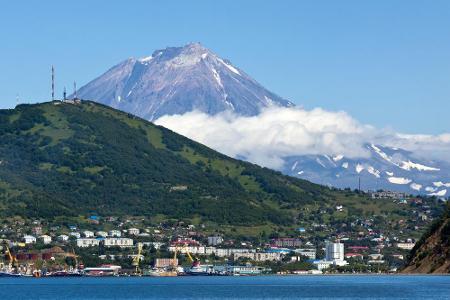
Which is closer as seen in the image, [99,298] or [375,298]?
[375,298]

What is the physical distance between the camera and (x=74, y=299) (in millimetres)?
195750

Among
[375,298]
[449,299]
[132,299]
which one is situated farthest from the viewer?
[132,299]

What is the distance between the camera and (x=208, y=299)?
190375 millimetres

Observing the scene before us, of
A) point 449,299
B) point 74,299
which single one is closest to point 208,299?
point 74,299

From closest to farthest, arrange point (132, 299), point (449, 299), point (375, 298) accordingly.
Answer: point (449, 299)
point (375, 298)
point (132, 299)

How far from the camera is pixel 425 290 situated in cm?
A: 19088

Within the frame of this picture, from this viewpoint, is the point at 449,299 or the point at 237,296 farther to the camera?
the point at 237,296

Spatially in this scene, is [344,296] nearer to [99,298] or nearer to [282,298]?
[282,298]

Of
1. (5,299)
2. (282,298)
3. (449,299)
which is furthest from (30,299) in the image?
(449,299)

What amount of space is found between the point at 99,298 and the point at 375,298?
42374mm

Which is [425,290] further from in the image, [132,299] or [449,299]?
[132,299]

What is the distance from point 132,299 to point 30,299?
605 inches

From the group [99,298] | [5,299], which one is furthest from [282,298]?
[5,299]

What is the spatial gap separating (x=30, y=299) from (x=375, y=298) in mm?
51203
